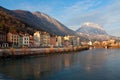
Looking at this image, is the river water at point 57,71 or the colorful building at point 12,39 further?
the colorful building at point 12,39

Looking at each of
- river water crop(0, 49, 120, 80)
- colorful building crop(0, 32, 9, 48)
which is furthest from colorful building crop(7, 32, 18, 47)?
river water crop(0, 49, 120, 80)

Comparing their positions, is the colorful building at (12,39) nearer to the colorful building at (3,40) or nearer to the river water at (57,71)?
the colorful building at (3,40)

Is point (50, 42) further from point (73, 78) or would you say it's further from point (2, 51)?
point (73, 78)

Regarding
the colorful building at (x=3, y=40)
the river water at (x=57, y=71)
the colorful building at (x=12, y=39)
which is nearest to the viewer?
the river water at (x=57, y=71)

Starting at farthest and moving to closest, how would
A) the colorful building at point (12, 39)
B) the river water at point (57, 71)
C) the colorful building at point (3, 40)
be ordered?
the colorful building at point (12, 39), the colorful building at point (3, 40), the river water at point (57, 71)

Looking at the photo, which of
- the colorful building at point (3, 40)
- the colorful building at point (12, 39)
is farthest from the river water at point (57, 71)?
the colorful building at point (12, 39)

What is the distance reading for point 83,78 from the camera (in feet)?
115

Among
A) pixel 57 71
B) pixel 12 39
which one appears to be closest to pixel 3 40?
pixel 12 39

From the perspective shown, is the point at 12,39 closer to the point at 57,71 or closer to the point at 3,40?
the point at 3,40

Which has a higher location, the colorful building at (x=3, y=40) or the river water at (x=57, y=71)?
the colorful building at (x=3, y=40)

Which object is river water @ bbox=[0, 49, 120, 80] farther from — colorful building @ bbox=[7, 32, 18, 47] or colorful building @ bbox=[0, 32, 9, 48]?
colorful building @ bbox=[7, 32, 18, 47]

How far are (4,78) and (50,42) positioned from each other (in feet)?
493

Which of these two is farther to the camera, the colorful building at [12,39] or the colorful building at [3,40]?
the colorful building at [12,39]

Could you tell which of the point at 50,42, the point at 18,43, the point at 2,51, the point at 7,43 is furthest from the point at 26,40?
the point at 2,51
